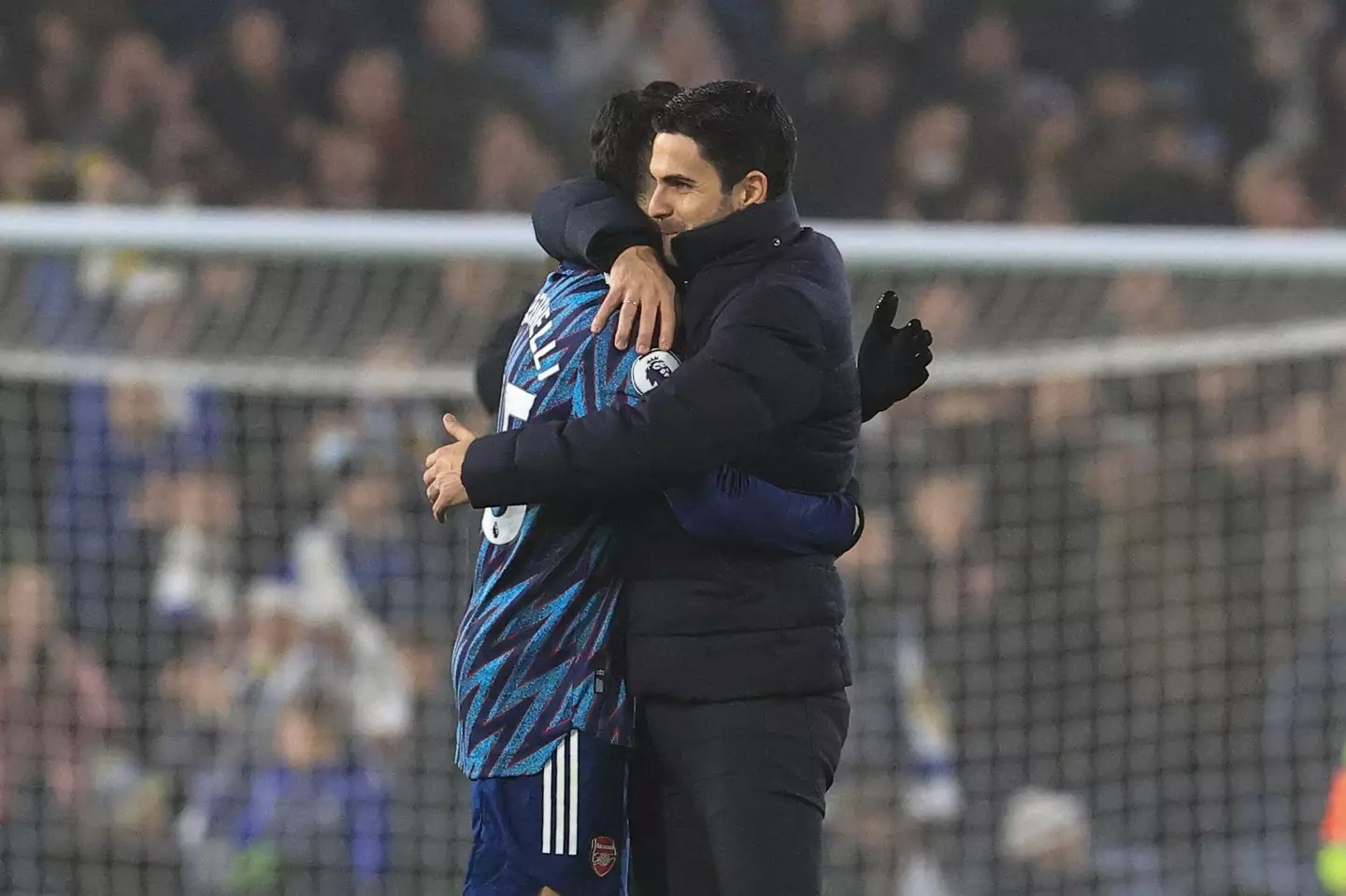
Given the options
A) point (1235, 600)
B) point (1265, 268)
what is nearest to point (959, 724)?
point (1235, 600)

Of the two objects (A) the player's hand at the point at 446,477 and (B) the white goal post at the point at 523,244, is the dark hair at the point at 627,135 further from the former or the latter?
(B) the white goal post at the point at 523,244

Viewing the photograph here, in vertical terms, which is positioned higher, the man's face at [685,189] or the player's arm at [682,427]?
the man's face at [685,189]

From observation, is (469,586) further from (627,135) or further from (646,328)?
(646,328)

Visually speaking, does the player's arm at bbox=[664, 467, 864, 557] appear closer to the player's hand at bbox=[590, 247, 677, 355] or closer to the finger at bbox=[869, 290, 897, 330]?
the player's hand at bbox=[590, 247, 677, 355]

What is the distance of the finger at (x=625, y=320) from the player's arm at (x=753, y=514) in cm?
17

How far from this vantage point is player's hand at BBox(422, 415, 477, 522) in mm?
2227

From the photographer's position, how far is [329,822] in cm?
444

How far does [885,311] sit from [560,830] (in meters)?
0.75

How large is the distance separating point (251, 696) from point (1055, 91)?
4.68 m

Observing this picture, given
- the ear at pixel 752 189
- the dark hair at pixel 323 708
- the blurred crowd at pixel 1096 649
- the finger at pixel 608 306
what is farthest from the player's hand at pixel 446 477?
the blurred crowd at pixel 1096 649

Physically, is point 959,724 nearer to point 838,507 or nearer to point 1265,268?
point 1265,268

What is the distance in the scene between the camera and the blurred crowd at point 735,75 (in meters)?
7.39

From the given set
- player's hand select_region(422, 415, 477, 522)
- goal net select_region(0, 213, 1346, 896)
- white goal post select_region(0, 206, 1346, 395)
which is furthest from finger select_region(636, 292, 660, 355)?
goal net select_region(0, 213, 1346, 896)

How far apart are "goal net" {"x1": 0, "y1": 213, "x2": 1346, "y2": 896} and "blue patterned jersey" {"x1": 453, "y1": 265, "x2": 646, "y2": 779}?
2.03 meters
